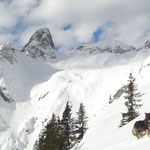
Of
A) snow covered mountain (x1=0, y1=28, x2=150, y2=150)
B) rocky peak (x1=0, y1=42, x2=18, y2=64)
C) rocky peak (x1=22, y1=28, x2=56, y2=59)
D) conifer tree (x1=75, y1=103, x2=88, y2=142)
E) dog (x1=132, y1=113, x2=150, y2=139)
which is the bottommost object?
dog (x1=132, y1=113, x2=150, y2=139)

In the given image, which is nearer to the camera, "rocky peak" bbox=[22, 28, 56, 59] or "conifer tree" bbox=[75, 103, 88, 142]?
"conifer tree" bbox=[75, 103, 88, 142]

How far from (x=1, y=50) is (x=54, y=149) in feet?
400

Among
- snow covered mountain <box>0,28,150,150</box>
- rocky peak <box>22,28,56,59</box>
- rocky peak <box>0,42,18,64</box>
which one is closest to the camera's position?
snow covered mountain <box>0,28,150,150</box>

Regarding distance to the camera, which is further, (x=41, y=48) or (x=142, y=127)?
(x=41, y=48)

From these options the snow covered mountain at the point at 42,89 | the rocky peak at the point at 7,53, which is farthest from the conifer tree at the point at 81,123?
the rocky peak at the point at 7,53

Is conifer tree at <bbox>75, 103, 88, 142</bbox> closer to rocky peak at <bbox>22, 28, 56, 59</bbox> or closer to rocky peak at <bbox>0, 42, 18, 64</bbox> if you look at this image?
rocky peak at <bbox>0, 42, 18, 64</bbox>

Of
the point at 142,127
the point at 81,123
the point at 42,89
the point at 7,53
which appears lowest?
the point at 142,127

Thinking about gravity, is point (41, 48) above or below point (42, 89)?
above

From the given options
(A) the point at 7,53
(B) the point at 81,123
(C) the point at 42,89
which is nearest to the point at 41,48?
(A) the point at 7,53

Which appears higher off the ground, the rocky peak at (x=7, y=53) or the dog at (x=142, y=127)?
the rocky peak at (x=7, y=53)

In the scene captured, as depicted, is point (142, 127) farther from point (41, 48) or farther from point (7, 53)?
point (41, 48)

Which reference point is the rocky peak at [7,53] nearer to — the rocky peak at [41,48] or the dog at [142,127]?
the rocky peak at [41,48]

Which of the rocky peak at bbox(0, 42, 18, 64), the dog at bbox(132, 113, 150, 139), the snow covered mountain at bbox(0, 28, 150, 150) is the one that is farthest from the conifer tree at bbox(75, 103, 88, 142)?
the rocky peak at bbox(0, 42, 18, 64)

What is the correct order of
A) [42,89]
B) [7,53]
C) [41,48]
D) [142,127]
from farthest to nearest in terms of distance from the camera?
1. [41,48]
2. [7,53]
3. [42,89]
4. [142,127]
